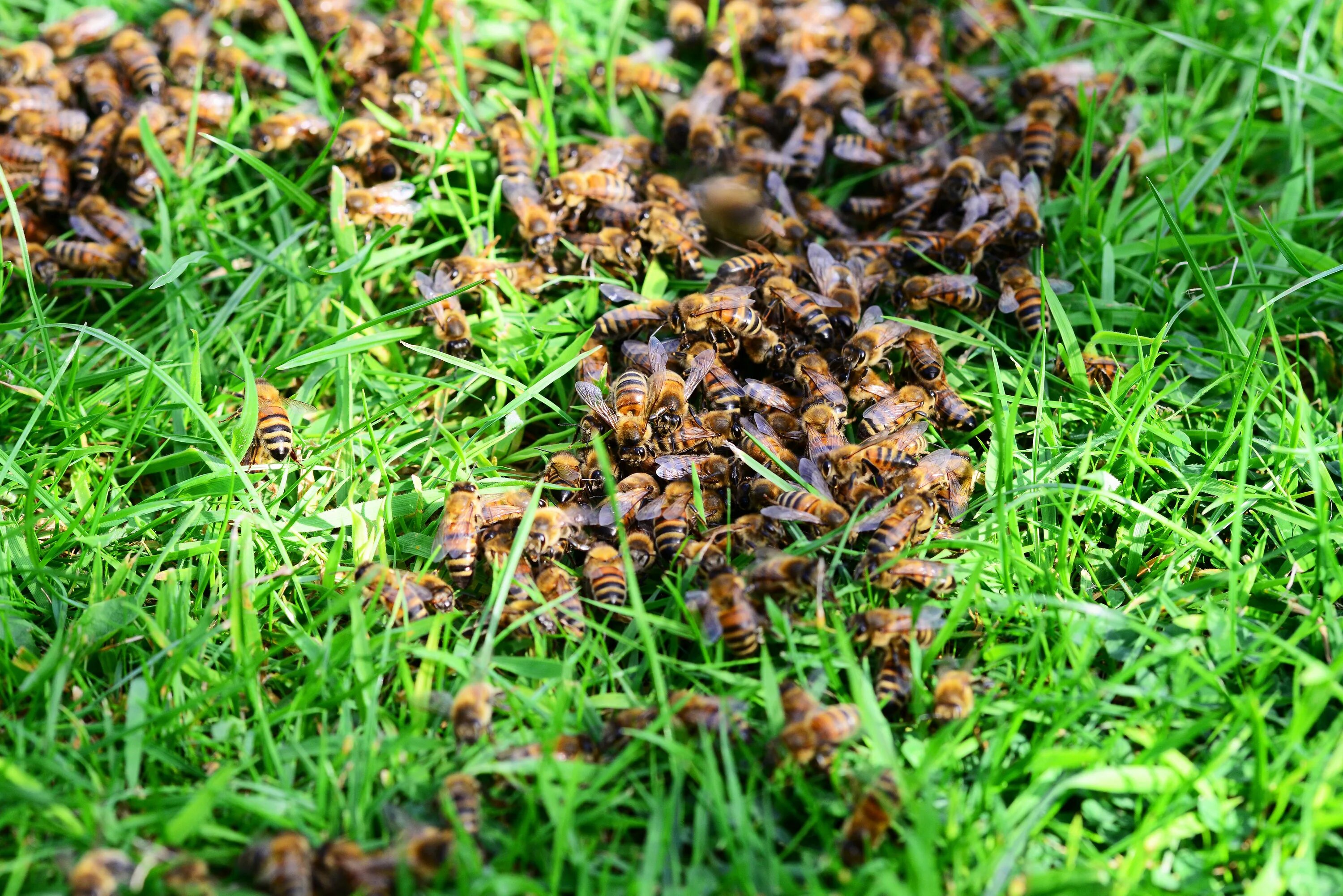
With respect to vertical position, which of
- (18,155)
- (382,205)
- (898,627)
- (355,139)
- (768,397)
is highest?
(355,139)

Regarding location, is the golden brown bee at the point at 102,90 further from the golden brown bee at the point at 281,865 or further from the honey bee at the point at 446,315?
the golden brown bee at the point at 281,865

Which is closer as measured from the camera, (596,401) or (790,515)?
(790,515)

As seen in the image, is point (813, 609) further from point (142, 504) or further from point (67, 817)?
point (142, 504)

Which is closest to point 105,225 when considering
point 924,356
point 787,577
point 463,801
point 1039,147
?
point 463,801

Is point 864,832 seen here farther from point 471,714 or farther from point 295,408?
point 295,408

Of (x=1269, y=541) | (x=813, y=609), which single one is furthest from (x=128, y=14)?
(x=1269, y=541)

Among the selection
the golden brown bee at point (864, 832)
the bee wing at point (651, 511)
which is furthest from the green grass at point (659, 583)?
the bee wing at point (651, 511)

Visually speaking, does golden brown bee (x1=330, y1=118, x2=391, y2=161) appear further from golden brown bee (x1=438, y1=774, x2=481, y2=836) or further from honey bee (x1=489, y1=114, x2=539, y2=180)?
golden brown bee (x1=438, y1=774, x2=481, y2=836)
